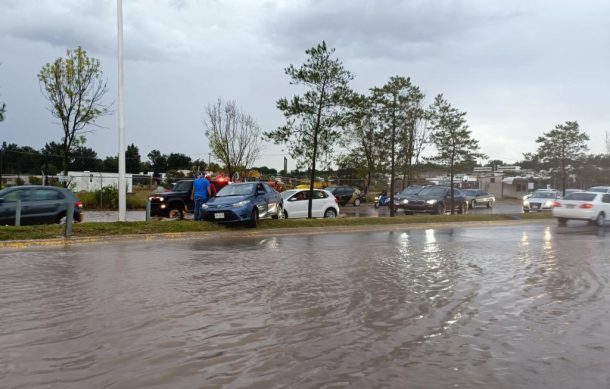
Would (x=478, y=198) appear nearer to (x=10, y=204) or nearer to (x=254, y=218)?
(x=254, y=218)

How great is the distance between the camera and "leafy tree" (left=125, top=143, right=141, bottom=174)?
90662mm

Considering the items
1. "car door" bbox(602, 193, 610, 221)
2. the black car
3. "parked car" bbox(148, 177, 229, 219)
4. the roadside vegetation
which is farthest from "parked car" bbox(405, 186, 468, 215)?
the black car

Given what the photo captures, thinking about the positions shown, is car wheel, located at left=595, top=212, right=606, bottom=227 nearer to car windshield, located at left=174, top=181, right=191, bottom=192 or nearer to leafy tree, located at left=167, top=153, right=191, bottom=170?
car windshield, located at left=174, top=181, right=191, bottom=192

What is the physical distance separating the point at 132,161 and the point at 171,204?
252ft

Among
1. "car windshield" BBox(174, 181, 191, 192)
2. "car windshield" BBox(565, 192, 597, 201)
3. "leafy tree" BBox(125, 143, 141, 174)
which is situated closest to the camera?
"car windshield" BBox(174, 181, 191, 192)

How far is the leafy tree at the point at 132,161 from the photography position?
297 ft

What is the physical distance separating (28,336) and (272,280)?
3.85 metres

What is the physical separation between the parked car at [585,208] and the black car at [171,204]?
15.5m

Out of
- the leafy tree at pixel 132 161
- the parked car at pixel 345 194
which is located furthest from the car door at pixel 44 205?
the leafy tree at pixel 132 161

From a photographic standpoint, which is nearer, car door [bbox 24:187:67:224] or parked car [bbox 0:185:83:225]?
parked car [bbox 0:185:83:225]

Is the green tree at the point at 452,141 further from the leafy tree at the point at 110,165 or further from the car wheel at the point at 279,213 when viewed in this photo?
the leafy tree at the point at 110,165

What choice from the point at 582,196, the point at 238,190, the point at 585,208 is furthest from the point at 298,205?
the point at 582,196

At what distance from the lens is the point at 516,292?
24.7 ft

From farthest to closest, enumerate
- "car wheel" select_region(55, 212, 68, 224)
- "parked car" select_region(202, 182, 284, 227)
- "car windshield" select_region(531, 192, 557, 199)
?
"car windshield" select_region(531, 192, 557, 199)
"parked car" select_region(202, 182, 284, 227)
"car wheel" select_region(55, 212, 68, 224)
